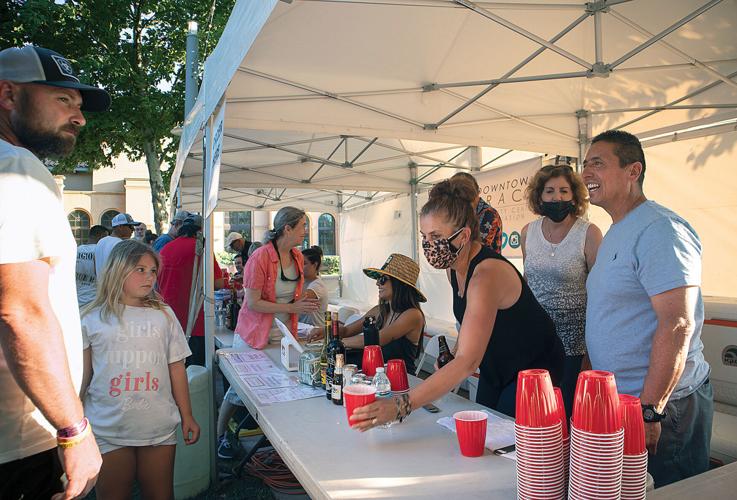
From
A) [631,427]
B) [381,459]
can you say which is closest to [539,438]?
[631,427]

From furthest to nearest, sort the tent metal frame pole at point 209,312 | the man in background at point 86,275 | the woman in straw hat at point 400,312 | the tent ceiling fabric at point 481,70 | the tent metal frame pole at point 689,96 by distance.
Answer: the man in background at point 86,275
the tent metal frame pole at point 689,96
the tent metal frame pole at point 209,312
the tent ceiling fabric at point 481,70
the woman in straw hat at point 400,312

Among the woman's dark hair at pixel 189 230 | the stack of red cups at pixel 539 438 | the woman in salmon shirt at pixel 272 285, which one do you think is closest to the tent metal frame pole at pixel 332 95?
the woman in salmon shirt at pixel 272 285

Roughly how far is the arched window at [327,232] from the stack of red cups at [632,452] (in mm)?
32367

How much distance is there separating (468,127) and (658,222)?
2895 mm

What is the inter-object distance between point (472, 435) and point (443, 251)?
0.67 m

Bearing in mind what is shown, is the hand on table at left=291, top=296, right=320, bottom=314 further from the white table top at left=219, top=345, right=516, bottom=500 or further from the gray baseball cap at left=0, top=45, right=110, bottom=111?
the gray baseball cap at left=0, top=45, right=110, bottom=111

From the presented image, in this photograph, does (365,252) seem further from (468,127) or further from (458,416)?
(458,416)

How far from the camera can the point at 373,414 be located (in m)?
1.52

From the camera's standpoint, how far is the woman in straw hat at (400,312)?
2.91 meters

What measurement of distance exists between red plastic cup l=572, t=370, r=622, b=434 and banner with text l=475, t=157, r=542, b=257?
16.3ft

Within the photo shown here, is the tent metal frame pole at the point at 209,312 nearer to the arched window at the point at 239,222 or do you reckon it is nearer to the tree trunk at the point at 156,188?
the tree trunk at the point at 156,188

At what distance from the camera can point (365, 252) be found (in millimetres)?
10359

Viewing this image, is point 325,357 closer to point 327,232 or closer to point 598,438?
point 598,438

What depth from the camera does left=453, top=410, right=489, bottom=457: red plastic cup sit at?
1460mm
